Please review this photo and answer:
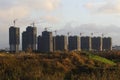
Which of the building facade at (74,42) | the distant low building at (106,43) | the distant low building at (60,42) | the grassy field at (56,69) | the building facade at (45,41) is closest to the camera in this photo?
the grassy field at (56,69)

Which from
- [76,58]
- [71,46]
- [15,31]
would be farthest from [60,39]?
[76,58]

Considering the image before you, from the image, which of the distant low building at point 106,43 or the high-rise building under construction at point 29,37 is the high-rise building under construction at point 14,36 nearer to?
the high-rise building under construction at point 29,37

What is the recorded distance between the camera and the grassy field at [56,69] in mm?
19578

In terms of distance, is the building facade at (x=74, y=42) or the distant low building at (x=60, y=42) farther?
the building facade at (x=74, y=42)

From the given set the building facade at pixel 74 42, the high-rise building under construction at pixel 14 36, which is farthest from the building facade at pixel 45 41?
the building facade at pixel 74 42

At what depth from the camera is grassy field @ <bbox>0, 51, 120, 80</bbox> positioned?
19.6 metres

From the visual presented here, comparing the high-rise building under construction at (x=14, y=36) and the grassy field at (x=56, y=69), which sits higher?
the high-rise building under construction at (x=14, y=36)

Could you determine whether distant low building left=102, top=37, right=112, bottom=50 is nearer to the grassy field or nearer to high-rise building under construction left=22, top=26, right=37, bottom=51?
high-rise building under construction left=22, top=26, right=37, bottom=51

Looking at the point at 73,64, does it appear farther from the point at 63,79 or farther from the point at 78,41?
the point at 78,41

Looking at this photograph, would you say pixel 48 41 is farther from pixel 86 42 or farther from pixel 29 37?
pixel 86 42

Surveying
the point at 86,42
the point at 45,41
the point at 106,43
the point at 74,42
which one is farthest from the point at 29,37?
the point at 106,43

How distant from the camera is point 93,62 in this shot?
26547mm

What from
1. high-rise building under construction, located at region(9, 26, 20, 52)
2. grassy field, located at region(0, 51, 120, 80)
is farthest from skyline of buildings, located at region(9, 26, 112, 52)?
grassy field, located at region(0, 51, 120, 80)

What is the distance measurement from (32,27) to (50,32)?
6467 millimetres
